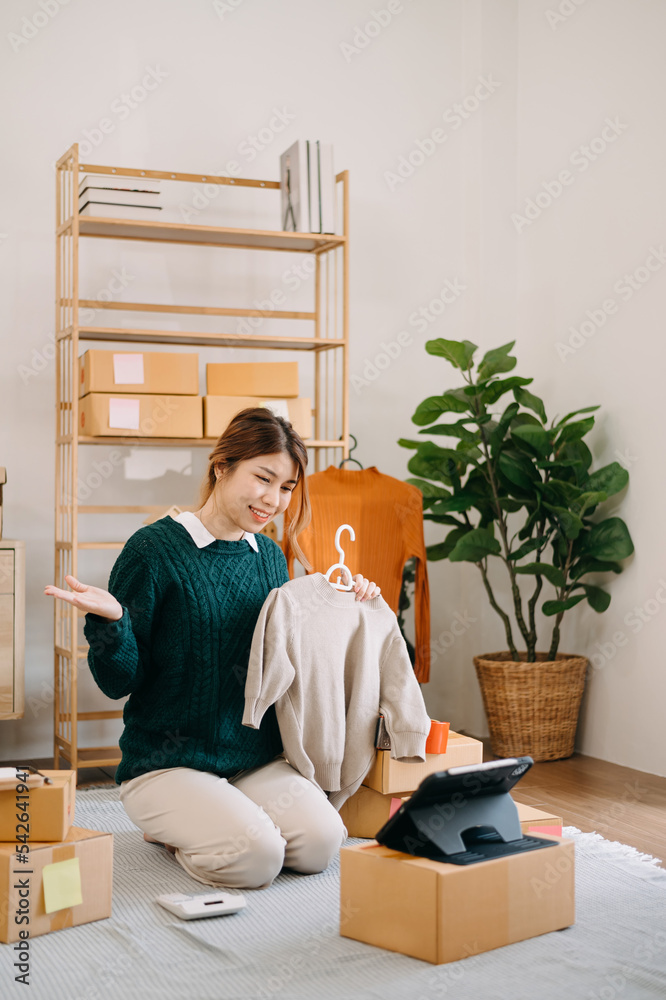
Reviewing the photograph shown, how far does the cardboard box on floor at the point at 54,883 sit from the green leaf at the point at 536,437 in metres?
A: 2.16

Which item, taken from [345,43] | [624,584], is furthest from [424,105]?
[624,584]

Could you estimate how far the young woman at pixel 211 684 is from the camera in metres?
2.14

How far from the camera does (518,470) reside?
3.60m

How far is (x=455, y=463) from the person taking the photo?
3748 millimetres

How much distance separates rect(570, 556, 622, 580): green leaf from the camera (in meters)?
3.59

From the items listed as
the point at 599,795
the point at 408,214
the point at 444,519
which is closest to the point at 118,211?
the point at 408,214

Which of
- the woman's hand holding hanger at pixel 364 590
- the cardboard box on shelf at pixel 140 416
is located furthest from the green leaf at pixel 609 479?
the cardboard box on shelf at pixel 140 416

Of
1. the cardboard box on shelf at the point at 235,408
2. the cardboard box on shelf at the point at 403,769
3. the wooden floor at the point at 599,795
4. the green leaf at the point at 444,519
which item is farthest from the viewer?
the green leaf at the point at 444,519

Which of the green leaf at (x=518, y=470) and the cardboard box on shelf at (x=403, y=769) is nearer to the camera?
the cardboard box on shelf at (x=403, y=769)

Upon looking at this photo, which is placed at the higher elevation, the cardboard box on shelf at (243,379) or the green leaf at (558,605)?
the cardboard box on shelf at (243,379)

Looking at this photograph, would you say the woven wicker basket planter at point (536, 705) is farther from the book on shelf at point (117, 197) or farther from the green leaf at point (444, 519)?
the book on shelf at point (117, 197)

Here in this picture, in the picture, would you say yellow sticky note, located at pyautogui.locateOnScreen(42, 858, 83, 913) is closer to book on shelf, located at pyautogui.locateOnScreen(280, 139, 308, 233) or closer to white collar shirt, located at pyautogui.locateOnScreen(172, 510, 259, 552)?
white collar shirt, located at pyautogui.locateOnScreen(172, 510, 259, 552)

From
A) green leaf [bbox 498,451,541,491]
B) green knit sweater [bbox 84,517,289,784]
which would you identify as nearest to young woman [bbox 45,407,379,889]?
green knit sweater [bbox 84,517,289,784]

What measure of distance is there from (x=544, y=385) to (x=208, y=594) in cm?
221
